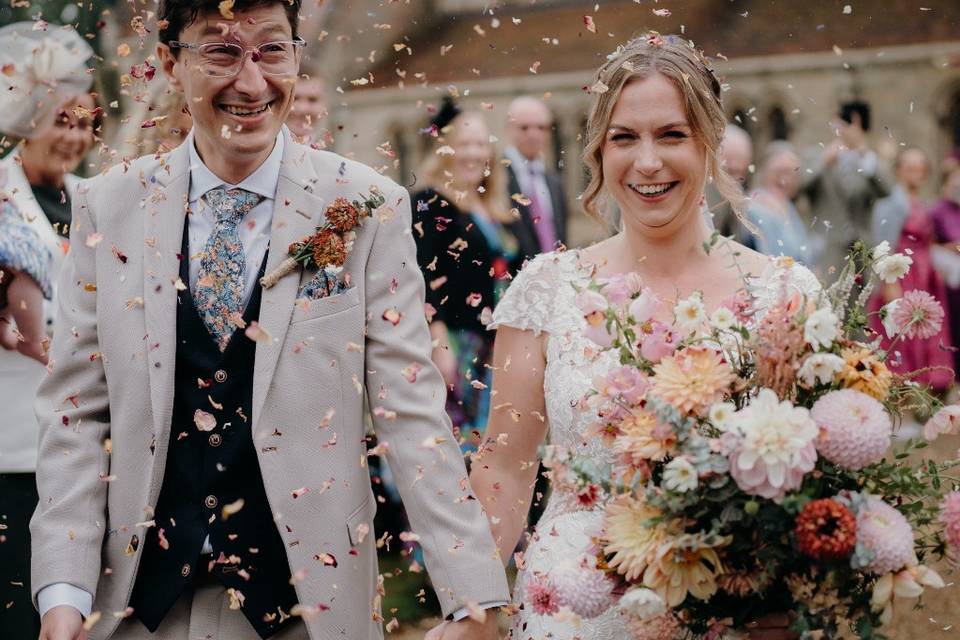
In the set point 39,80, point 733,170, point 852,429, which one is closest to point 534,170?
point 733,170

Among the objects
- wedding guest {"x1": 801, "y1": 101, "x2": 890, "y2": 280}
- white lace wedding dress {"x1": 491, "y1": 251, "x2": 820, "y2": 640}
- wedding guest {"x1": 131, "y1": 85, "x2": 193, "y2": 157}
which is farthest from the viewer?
wedding guest {"x1": 801, "y1": 101, "x2": 890, "y2": 280}

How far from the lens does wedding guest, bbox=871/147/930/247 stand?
541 inches

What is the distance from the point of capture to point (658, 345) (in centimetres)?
309

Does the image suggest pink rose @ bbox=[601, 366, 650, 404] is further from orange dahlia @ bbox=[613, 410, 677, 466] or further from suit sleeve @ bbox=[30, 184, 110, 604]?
suit sleeve @ bbox=[30, 184, 110, 604]

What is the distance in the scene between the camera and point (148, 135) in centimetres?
510

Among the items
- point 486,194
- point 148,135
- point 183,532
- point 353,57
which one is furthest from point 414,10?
point 183,532

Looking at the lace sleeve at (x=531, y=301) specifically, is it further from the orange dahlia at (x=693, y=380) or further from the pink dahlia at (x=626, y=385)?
the orange dahlia at (x=693, y=380)

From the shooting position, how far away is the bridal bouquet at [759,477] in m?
2.81

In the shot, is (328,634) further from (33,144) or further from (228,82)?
(33,144)

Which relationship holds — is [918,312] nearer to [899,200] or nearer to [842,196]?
[899,200]

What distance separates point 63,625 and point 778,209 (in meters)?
8.62

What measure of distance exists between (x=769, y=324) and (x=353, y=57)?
32.3 m

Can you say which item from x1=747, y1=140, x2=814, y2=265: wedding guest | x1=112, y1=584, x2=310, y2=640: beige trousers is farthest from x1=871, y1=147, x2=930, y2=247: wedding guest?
x1=112, y1=584, x2=310, y2=640: beige trousers

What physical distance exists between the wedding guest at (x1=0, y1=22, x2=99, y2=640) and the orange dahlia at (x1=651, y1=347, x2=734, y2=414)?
276 cm
